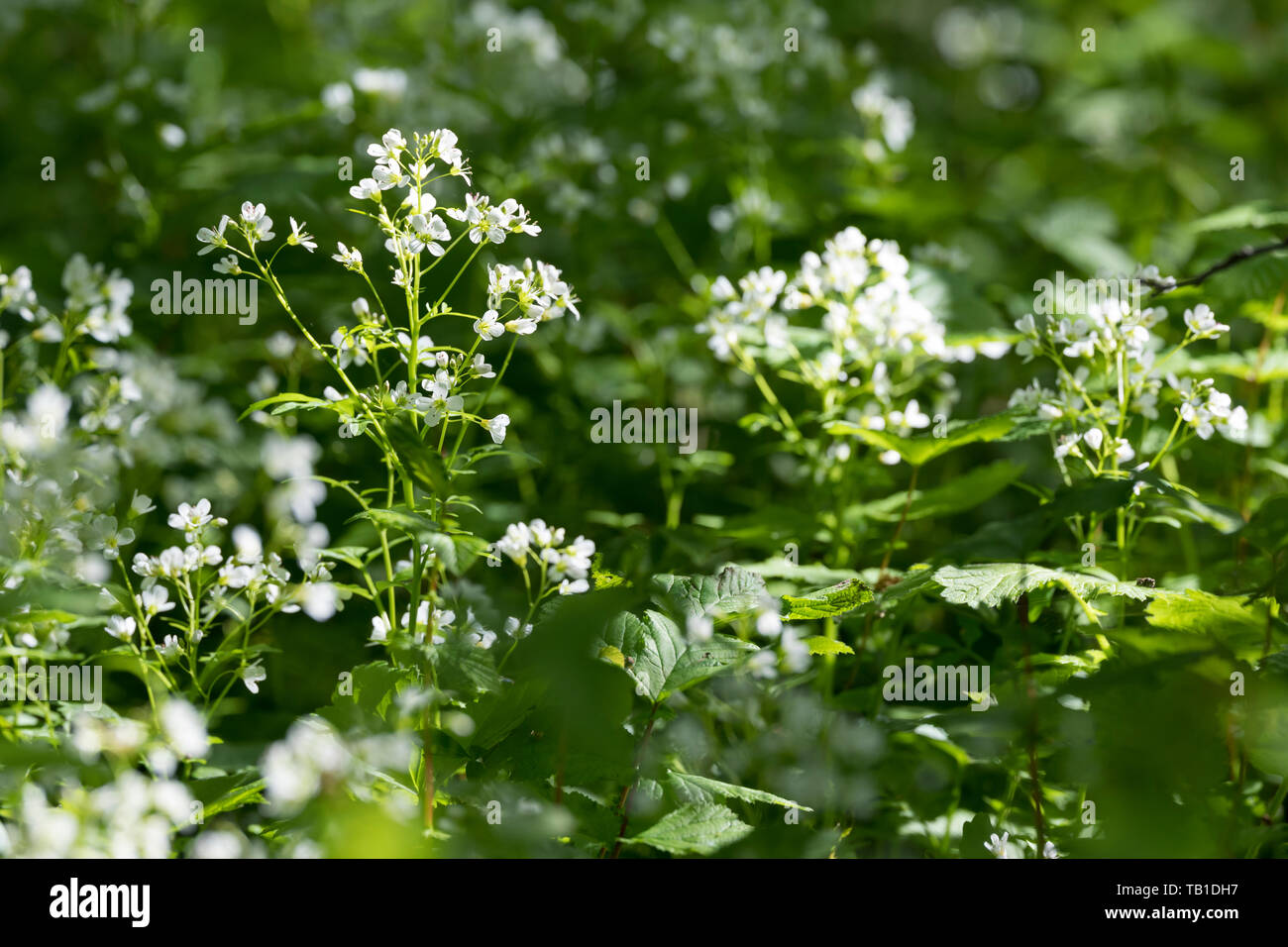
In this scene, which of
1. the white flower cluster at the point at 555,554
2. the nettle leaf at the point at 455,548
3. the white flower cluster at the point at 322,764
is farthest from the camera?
the white flower cluster at the point at 555,554

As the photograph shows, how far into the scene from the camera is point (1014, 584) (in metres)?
1.36

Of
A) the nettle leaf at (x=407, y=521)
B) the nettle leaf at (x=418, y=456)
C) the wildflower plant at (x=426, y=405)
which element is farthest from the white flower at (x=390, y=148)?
the nettle leaf at (x=407, y=521)

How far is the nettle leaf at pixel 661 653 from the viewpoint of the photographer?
1.28 meters

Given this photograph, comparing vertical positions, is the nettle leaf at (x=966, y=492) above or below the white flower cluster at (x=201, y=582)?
above

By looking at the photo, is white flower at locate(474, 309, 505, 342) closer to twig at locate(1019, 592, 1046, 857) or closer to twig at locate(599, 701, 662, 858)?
twig at locate(599, 701, 662, 858)

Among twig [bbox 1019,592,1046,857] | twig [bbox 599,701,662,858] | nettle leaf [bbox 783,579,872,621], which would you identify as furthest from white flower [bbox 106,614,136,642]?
twig [bbox 1019,592,1046,857]

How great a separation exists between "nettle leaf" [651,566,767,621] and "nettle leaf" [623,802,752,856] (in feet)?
0.79

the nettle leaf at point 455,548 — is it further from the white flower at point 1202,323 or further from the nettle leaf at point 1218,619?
the white flower at point 1202,323

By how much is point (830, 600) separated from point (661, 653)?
24cm

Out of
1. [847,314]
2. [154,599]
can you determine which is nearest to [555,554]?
[154,599]

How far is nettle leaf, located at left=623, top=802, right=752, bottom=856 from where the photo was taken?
46.1 inches

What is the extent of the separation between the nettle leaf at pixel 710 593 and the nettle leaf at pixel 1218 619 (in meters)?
0.49
